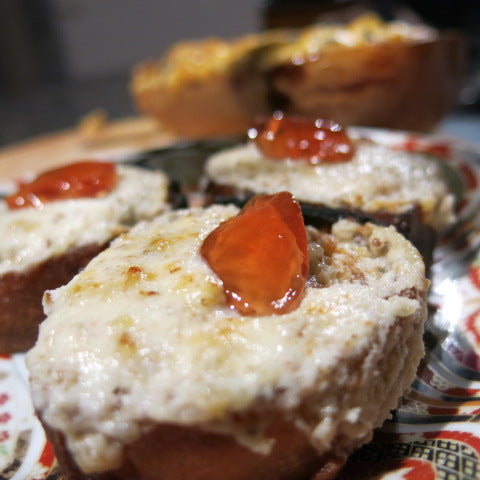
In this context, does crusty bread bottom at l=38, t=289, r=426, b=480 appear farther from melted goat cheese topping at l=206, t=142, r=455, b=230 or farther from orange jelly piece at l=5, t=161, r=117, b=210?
orange jelly piece at l=5, t=161, r=117, b=210

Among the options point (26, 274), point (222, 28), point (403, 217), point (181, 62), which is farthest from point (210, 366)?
point (222, 28)

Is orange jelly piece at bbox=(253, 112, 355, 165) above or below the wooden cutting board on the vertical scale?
above

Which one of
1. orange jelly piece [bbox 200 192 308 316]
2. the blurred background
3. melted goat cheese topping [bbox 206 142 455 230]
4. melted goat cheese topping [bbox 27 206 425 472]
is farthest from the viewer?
the blurred background

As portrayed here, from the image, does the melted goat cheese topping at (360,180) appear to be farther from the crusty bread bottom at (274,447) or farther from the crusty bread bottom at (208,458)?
the crusty bread bottom at (208,458)

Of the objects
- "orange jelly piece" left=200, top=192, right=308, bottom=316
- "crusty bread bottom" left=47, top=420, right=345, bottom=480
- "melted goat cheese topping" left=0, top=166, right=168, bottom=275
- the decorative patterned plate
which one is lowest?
the decorative patterned plate

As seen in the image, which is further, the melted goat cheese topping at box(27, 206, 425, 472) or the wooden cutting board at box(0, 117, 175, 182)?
the wooden cutting board at box(0, 117, 175, 182)

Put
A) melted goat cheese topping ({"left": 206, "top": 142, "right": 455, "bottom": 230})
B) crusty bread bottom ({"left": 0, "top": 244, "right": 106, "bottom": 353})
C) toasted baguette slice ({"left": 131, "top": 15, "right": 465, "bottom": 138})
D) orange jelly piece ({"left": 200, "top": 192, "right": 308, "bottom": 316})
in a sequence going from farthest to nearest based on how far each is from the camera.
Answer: toasted baguette slice ({"left": 131, "top": 15, "right": 465, "bottom": 138})
melted goat cheese topping ({"left": 206, "top": 142, "right": 455, "bottom": 230})
crusty bread bottom ({"left": 0, "top": 244, "right": 106, "bottom": 353})
orange jelly piece ({"left": 200, "top": 192, "right": 308, "bottom": 316})

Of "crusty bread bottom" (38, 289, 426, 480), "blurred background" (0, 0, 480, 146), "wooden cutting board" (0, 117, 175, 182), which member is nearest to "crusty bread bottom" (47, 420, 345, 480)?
"crusty bread bottom" (38, 289, 426, 480)
